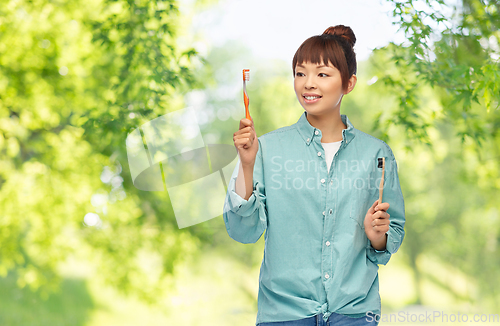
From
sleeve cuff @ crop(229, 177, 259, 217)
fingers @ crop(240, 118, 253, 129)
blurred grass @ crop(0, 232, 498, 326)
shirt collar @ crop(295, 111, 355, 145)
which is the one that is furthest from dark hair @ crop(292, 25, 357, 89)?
blurred grass @ crop(0, 232, 498, 326)

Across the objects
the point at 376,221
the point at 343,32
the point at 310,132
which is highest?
the point at 343,32

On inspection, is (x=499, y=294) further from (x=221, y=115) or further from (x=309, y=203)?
(x=309, y=203)

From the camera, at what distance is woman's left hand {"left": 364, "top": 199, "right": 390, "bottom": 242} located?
108 centimetres

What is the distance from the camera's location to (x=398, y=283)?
9.41m

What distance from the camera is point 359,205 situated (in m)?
1.14

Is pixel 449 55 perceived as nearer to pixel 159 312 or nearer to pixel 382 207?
pixel 382 207

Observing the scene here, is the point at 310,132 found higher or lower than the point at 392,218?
higher

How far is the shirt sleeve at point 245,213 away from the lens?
40.2 inches

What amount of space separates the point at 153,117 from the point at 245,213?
192 cm

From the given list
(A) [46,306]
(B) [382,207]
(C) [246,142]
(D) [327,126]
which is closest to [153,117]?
(D) [327,126]

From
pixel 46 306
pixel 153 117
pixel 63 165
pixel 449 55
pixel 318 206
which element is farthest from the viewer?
pixel 46 306

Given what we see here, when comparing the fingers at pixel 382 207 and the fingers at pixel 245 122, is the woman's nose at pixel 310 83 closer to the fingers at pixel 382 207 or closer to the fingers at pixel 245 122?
the fingers at pixel 245 122

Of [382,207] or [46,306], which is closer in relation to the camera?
[382,207]

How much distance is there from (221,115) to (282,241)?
529 cm
